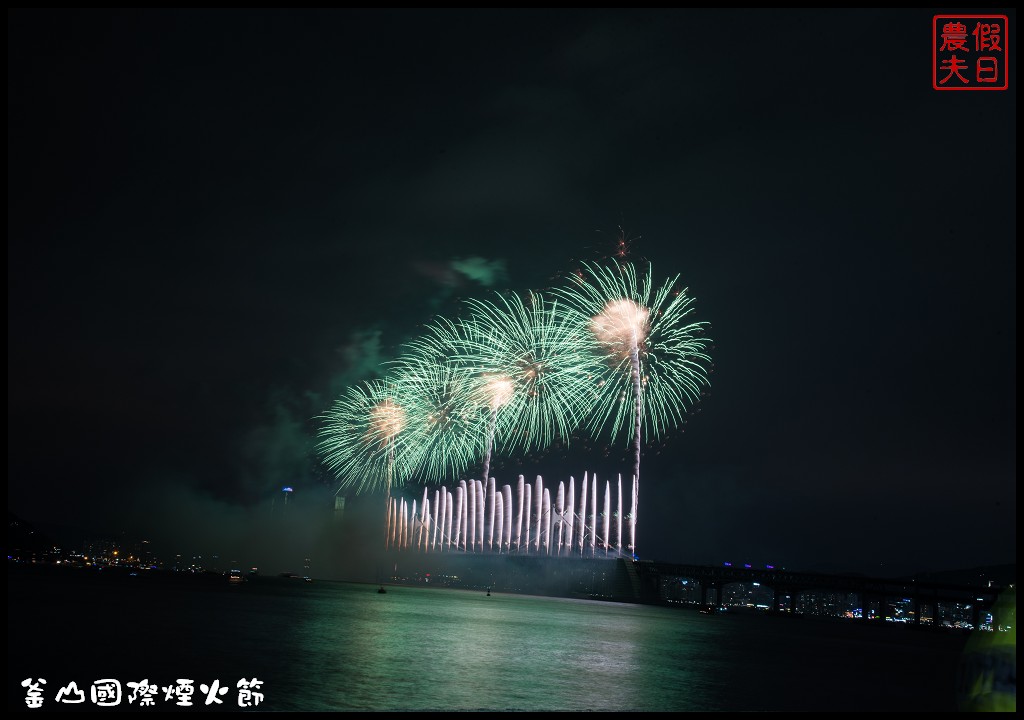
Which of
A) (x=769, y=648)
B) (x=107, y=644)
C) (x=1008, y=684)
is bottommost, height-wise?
(x=769, y=648)

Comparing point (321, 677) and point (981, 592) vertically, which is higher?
point (321, 677)

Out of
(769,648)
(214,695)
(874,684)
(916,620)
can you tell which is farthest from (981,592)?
(214,695)

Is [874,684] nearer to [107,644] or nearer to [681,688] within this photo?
[681,688]

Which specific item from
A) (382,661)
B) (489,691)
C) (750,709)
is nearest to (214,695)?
(489,691)

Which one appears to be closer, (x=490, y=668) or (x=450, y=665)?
(x=490, y=668)

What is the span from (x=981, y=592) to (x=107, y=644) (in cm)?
17101

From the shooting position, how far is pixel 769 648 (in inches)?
3342

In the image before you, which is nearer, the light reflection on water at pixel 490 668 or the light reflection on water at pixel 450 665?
the light reflection on water at pixel 490 668

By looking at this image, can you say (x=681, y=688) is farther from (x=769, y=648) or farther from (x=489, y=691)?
(x=769, y=648)

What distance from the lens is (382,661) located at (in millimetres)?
48375

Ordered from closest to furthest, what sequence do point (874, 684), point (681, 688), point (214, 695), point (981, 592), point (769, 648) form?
point (214, 695), point (681, 688), point (874, 684), point (769, 648), point (981, 592)

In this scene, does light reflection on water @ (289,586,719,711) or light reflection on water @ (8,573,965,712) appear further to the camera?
light reflection on water @ (8,573,965,712)

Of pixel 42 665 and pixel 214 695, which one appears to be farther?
pixel 42 665

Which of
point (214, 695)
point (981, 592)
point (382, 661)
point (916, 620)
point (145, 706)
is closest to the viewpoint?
point (145, 706)
